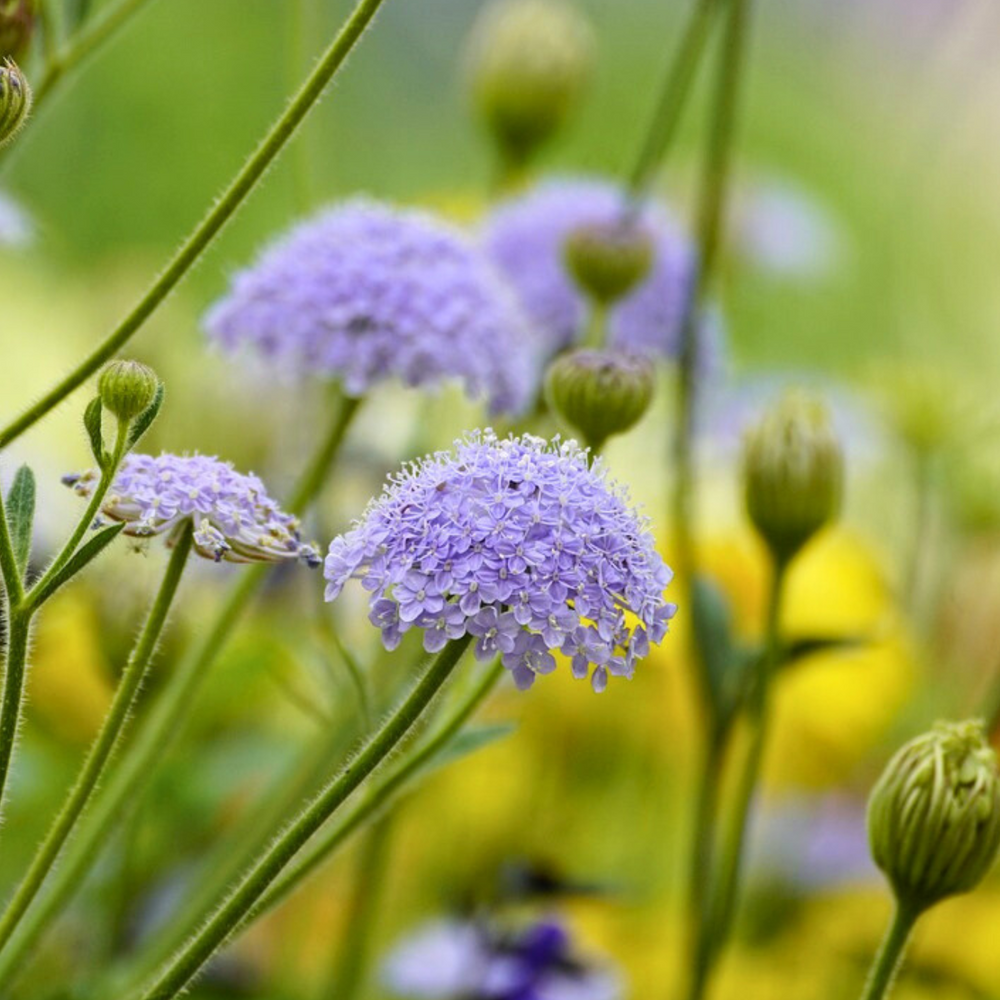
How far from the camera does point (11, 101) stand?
32 centimetres

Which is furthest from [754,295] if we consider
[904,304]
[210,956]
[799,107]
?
[210,956]

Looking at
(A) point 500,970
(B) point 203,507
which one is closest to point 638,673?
(A) point 500,970

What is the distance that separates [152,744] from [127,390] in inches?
6.5

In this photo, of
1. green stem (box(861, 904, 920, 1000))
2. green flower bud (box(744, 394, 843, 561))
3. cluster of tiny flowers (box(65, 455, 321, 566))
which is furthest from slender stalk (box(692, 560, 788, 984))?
cluster of tiny flowers (box(65, 455, 321, 566))

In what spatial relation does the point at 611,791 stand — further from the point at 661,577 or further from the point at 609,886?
the point at 661,577

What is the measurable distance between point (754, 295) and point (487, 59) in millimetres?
1055

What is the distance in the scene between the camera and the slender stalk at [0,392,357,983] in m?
0.42

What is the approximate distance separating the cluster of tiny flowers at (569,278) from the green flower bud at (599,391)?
0.20 meters

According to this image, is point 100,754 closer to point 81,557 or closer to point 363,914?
point 81,557

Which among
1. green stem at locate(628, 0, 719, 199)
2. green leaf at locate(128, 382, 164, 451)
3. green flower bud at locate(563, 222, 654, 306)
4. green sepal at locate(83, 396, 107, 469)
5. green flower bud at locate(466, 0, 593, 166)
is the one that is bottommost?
green sepal at locate(83, 396, 107, 469)

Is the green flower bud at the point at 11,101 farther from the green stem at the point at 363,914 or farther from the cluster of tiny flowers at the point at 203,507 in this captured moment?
the green stem at the point at 363,914

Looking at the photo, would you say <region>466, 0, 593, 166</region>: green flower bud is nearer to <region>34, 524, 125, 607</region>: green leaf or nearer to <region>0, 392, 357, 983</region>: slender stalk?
<region>0, 392, 357, 983</region>: slender stalk

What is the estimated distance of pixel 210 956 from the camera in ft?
1.06

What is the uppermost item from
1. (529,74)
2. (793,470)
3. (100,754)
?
(529,74)
